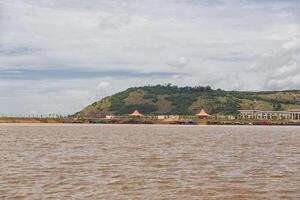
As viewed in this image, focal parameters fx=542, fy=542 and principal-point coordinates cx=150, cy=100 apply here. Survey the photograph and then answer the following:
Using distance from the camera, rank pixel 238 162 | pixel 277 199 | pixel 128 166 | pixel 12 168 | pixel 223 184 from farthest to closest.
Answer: pixel 238 162 < pixel 128 166 < pixel 12 168 < pixel 223 184 < pixel 277 199

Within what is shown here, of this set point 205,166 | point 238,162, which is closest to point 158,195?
point 205,166

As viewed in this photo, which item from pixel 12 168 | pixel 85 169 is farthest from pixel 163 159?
pixel 12 168

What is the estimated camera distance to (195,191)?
86.7 feet

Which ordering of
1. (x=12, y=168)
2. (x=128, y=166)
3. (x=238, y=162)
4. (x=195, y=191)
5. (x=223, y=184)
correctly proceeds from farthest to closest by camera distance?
(x=238, y=162) < (x=128, y=166) < (x=12, y=168) < (x=223, y=184) < (x=195, y=191)

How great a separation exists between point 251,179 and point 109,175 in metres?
8.26

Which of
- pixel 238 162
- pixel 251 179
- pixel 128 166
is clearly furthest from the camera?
pixel 238 162

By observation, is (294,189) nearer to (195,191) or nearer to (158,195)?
(195,191)

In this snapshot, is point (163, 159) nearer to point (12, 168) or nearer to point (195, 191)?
point (12, 168)

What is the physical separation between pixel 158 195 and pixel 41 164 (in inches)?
580

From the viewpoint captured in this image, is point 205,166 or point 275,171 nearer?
point 275,171

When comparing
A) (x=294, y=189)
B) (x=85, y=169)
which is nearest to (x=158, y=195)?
(x=294, y=189)

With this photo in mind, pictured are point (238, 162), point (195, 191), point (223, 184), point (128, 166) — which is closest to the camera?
point (195, 191)

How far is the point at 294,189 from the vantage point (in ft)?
89.7

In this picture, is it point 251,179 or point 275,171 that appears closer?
point 251,179
